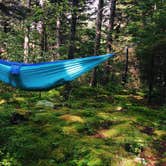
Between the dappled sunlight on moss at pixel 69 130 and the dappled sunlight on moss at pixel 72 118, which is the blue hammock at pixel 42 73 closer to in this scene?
the dappled sunlight on moss at pixel 69 130

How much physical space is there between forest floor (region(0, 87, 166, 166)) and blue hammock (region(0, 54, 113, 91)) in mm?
908

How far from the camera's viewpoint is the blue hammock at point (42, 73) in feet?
21.3

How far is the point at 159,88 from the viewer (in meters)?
12.2

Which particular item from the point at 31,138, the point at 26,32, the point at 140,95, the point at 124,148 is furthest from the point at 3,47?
the point at 124,148

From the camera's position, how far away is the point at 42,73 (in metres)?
6.53

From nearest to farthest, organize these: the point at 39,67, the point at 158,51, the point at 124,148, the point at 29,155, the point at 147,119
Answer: the point at 29,155 < the point at 124,148 < the point at 39,67 < the point at 147,119 < the point at 158,51

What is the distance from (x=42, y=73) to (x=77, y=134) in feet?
4.77

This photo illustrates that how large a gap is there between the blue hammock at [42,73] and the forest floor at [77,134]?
908 millimetres

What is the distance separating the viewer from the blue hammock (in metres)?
6.48

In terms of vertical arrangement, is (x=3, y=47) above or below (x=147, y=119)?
above

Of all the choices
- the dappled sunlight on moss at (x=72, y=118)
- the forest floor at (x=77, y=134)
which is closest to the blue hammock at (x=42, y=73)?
the forest floor at (x=77, y=134)

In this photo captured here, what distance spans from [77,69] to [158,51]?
15.2 feet

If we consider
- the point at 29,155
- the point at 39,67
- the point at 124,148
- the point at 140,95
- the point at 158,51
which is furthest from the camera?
the point at 140,95

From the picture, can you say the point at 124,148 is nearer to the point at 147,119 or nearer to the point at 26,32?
the point at 147,119
